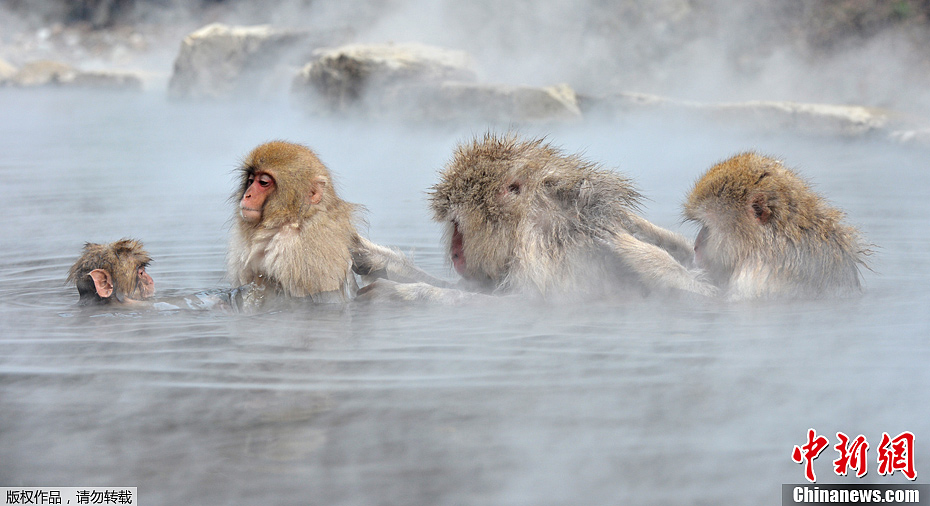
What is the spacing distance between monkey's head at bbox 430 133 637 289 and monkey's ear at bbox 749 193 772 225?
2.01 ft

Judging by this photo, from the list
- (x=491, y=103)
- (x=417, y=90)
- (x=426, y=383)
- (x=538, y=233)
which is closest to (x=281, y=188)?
(x=538, y=233)

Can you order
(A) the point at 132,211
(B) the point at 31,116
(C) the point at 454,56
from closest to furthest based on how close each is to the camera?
(A) the point at 132,211 < (C) the point at 454,56 < (B) the point at 31,116

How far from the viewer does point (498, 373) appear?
2.82 meters

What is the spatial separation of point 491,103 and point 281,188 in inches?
306

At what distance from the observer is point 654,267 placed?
384 cm

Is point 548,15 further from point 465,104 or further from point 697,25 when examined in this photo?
point 465,104

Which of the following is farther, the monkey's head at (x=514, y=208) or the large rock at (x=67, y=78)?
the large rock at (x=67, y=78)

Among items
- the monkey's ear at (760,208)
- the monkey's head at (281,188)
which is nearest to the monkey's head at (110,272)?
the monkey's head at (281,188)

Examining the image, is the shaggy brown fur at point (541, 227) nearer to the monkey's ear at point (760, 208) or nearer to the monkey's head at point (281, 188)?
the monkey's ear at point (760, 208)

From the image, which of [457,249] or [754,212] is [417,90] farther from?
[754,212]

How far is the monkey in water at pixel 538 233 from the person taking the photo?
3865 millimetres

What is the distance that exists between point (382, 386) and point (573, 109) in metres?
8.99

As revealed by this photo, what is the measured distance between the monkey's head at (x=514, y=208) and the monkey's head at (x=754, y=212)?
1.55 feet

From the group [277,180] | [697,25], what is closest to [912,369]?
[277,180]
